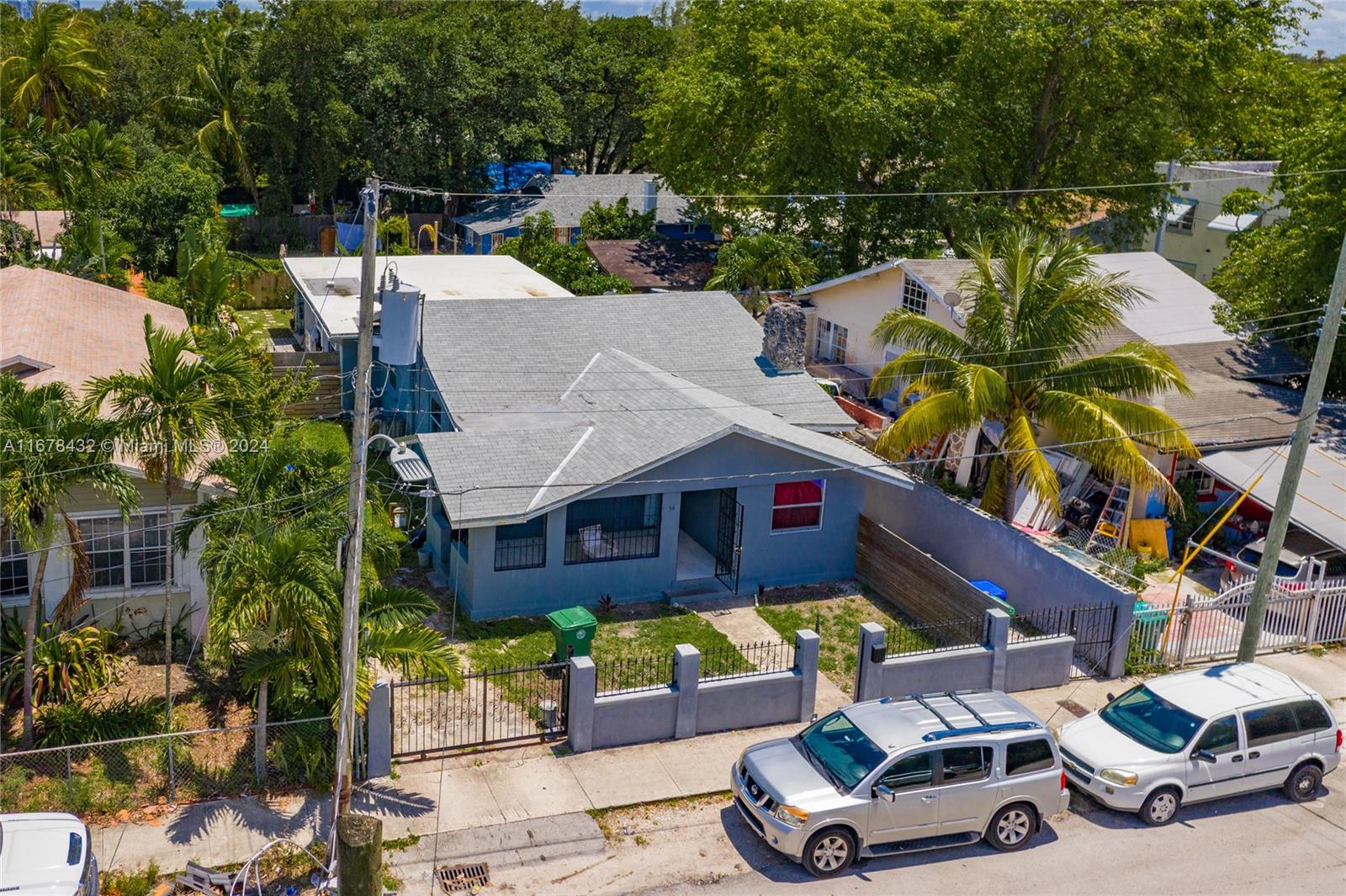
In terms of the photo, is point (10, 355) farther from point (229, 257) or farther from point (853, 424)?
point (229, 257)

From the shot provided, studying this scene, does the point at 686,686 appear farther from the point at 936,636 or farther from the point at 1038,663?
the point at 1038,663

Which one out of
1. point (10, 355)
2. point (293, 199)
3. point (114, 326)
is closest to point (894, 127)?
point (114, 326)

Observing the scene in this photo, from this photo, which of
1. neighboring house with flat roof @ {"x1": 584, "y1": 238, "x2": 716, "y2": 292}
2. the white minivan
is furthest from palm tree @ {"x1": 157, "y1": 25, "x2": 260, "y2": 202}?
the white minivan

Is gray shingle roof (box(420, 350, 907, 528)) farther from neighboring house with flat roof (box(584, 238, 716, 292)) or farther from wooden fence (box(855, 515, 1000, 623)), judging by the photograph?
neighboring house with flat roof (box(584, 238, 716, 292))

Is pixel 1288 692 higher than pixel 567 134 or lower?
lower

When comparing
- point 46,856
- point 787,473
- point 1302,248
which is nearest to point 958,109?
point 1302,248

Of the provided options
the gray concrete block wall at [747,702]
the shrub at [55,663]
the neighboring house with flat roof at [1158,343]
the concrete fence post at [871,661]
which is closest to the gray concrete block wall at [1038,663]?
the concrete fence post at [871,661]

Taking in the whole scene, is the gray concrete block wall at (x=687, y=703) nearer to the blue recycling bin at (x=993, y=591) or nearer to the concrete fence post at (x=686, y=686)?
the concrete fence post at (x=686, y=686)
